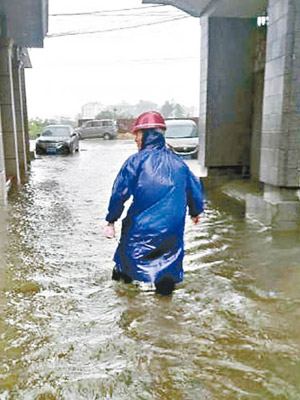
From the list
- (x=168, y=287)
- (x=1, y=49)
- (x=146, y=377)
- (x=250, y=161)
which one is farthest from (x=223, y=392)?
(x=1, y=49)

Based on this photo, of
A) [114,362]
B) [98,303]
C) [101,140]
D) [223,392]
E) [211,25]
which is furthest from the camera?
[101,140]

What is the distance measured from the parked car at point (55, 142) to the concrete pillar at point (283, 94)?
16.2m

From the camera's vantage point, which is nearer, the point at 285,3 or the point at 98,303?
the point at 98,303

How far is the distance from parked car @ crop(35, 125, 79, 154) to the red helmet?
1879 cm

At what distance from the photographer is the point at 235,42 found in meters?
10.6

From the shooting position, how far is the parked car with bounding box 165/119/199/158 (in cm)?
1730

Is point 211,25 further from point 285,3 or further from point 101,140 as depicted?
point 101,140

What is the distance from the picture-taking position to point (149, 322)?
12.2 feet

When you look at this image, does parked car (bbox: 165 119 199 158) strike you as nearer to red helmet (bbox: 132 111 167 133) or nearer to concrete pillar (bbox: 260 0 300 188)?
concrete pillar (bbox: 260 0 300 188)

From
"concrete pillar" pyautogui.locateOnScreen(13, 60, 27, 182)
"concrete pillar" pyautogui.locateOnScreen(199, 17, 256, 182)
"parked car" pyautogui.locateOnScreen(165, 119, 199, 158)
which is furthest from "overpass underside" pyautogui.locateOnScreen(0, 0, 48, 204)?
"parked car" pyautogui.locateOnScreen(165, 119, 199, 158)

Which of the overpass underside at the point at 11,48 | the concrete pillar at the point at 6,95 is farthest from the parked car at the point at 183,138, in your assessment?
the concrete pillar at the point at 6,95

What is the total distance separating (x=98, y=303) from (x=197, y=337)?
1.12 meters

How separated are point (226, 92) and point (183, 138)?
7.14 m

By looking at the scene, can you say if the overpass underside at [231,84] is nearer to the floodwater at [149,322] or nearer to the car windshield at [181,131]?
the floodwater at [149,322]
